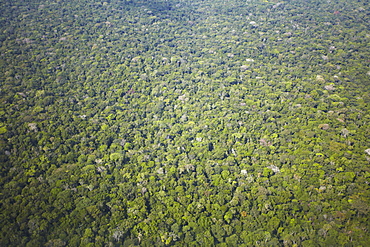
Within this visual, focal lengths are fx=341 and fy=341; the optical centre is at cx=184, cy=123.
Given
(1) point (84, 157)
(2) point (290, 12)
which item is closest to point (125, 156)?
(1) point (84, 157)

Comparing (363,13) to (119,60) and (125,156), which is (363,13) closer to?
(119,60)

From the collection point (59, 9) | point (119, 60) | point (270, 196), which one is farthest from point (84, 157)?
point (59, 9)

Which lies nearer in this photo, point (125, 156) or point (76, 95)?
point (125, 156)

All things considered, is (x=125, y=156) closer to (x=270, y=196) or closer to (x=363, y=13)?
(x=270, y=196)

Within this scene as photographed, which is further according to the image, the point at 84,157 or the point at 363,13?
the point at 363,13

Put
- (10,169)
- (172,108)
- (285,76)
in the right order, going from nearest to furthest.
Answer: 1. (10,169)
2. (172,108)
3. (285,76)

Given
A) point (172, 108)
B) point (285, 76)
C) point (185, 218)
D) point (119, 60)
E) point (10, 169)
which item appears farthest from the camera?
point (119, 60)
